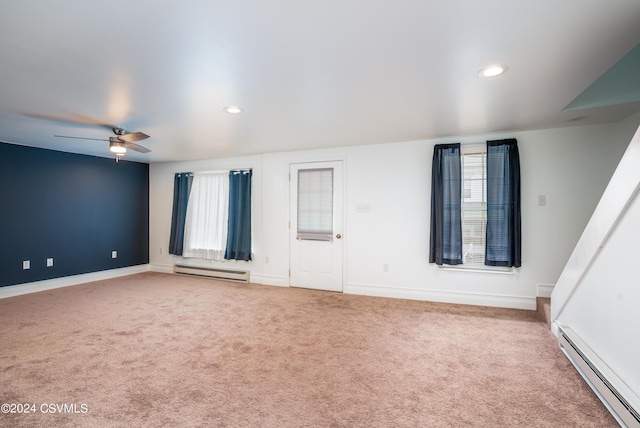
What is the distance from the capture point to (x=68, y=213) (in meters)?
5.26

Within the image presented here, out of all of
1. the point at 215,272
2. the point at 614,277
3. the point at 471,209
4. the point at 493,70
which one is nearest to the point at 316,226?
the point at 215,272

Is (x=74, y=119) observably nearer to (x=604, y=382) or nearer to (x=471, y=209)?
(x=471, y=209)

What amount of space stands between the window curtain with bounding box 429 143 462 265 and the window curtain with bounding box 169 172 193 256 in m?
4.75

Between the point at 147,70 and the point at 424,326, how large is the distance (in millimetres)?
3682

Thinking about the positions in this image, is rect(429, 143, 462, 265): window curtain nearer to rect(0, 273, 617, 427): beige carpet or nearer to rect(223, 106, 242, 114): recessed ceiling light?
rect(0, 273, 617, 427): beige carpet

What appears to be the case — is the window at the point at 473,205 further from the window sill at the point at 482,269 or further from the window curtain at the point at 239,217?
the window curtain at the point at 239,217

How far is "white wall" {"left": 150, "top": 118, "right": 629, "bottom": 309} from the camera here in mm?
3779

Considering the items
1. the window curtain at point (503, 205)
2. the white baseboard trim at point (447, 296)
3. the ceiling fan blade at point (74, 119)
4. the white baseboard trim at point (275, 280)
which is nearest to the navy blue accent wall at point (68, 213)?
the ceiling fan blade at point (74, 119)

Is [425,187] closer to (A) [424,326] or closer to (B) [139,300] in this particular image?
(A) [424,326]

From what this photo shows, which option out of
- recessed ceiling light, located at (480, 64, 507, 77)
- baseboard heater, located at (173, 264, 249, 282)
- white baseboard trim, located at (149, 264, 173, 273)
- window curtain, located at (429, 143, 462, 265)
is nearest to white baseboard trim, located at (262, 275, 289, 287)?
baseboard heater, located at (173, 264, 249, 282)

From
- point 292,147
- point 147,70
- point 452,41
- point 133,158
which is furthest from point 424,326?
point 133,158

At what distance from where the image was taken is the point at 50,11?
155cm

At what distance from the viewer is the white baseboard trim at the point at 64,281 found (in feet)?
15.1

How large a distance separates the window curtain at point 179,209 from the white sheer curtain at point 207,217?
3.8 inches
